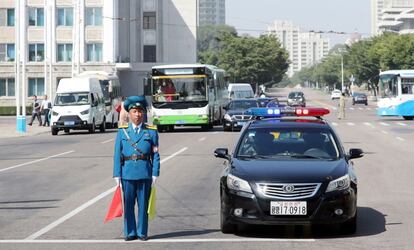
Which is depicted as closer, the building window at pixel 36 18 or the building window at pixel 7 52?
the building window at pixel 36 18

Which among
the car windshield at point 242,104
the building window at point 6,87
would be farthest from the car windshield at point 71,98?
the building window at point 6,87

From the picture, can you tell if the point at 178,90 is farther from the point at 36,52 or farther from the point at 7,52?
the point at 7,52

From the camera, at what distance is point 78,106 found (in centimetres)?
4284

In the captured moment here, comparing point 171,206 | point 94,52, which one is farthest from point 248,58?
point 171,206

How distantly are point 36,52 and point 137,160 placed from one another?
70.8m

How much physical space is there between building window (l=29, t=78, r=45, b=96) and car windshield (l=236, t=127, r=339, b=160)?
6764 centimetres

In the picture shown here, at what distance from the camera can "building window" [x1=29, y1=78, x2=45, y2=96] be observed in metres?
78.7

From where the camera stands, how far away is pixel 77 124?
140 ft

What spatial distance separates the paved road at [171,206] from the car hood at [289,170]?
0.77 metres

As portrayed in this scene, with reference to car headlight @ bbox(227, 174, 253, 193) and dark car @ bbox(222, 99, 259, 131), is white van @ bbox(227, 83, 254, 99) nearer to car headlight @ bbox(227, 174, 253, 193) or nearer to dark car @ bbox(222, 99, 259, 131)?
dark car @ bbox(222, 99, 259, 131)

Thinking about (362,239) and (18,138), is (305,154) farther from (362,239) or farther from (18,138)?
(18,138)

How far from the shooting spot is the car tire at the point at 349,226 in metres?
11.2

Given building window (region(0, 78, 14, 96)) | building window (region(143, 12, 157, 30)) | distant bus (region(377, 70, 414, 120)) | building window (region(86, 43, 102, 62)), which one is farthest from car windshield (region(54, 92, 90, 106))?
building window (region(143, 12, 157, 30))

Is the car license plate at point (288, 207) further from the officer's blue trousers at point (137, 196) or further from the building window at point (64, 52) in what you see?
the building window at point (64, 52)
